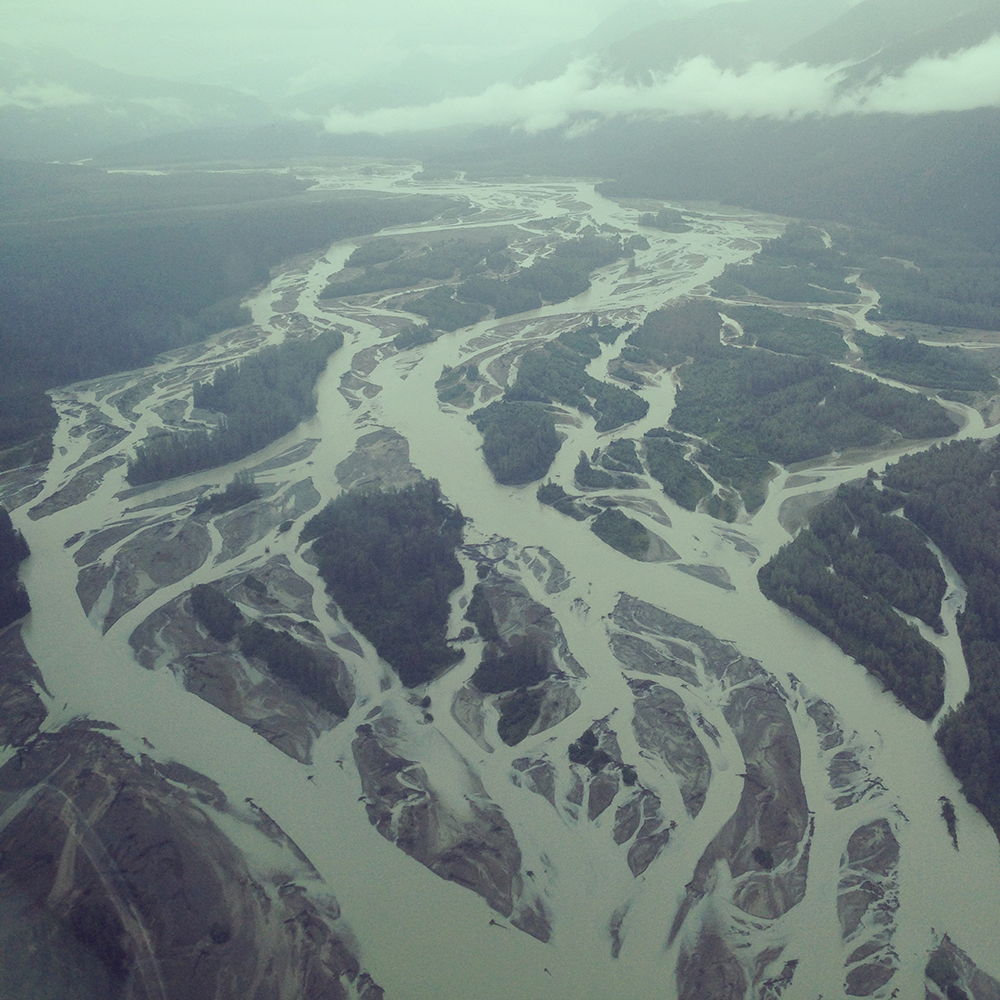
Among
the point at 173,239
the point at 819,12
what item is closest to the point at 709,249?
the point at 173,239

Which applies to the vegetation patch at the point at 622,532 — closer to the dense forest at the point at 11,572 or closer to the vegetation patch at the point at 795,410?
the vegetation patch at the point at 795,410

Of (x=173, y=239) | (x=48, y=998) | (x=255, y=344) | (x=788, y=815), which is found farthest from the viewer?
(x=173, y=239)

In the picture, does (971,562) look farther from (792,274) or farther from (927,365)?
(792,274)

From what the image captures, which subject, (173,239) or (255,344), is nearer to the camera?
(255,344)

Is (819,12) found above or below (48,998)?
above

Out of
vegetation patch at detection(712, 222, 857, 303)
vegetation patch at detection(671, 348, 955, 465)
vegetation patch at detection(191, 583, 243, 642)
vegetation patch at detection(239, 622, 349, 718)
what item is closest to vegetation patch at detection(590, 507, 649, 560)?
vegetation patch at detection(671, 348, 955, 465)

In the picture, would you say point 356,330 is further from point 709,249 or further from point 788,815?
point 788,815

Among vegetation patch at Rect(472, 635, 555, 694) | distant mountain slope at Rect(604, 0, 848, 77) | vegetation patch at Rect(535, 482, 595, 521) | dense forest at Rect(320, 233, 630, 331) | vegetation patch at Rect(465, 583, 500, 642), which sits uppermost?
distant mountain slope at Rect(604, 0, 848, 77)

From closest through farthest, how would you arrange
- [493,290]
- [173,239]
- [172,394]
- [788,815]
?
[788,815] < [172,394] < [493,290] < [173,239]

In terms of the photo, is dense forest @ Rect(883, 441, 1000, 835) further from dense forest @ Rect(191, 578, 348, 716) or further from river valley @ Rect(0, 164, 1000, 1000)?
dense forest @ Rect(191, 578, 348, 716)
